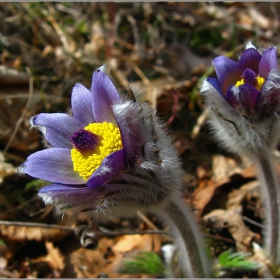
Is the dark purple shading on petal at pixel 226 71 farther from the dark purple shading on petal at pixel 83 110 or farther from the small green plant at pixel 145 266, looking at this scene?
the small green plant at pixel 145 266

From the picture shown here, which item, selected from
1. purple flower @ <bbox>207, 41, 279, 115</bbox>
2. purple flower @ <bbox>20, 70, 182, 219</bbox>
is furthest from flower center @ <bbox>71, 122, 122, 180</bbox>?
purple flower @ <bbox>207, 41, 279, 115</bbox>

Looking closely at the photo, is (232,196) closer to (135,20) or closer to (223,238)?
(223,238)

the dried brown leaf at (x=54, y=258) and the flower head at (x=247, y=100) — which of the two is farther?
the dried brown leaf at (x=54, y=258)

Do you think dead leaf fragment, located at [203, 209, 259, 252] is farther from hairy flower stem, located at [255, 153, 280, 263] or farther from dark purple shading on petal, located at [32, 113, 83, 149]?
dark purple shading on petal, located at [32, 113, 83, 149]

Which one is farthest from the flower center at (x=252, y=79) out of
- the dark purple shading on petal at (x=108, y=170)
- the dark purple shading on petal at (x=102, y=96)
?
the dark purple shading on petal at (x=108, y=170)

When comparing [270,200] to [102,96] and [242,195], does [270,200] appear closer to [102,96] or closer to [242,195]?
[242,195]

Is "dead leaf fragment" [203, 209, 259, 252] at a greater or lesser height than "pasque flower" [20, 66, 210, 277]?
lesser

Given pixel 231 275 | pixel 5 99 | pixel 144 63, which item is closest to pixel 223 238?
pixel 231 275
